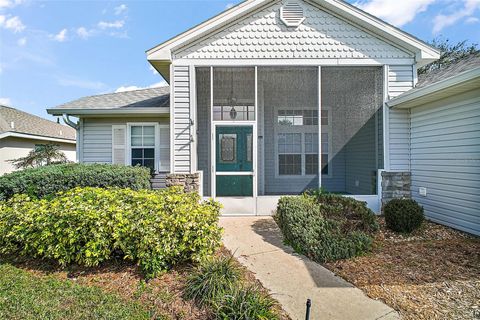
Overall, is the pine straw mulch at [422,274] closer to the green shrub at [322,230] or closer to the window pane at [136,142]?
the green shrub at [322,230]

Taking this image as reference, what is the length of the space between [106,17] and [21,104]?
47.2 feet

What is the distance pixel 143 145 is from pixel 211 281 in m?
6.43

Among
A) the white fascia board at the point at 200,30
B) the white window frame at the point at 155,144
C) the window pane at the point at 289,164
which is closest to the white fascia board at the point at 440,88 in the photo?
the window pane at the point at 289,164

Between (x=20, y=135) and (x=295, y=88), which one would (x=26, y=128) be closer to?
(x=20, y=135)

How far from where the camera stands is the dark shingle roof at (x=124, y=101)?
829cm

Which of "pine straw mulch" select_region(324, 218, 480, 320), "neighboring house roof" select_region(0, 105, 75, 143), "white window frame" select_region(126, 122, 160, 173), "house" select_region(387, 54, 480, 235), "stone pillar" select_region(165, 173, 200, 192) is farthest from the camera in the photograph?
"neighboring house roof" select_region(0, 105, 75, 143)

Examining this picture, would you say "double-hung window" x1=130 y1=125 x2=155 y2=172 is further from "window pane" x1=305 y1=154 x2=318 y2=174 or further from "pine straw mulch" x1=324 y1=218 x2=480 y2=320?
"pine straw mulch" x1=324 y1=218 x2=480 y2=320

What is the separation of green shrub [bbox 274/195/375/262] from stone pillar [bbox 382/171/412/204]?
196 centimetres

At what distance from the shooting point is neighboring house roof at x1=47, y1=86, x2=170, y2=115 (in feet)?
26.0

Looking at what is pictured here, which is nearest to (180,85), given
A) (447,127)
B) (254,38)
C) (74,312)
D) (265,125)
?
(254,38)

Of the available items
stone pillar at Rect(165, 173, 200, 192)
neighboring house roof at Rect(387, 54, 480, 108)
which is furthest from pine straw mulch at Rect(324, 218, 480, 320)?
stone pillar at Rect(165, 173, 200, 192)

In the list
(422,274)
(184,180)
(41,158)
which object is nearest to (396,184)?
(422,274)

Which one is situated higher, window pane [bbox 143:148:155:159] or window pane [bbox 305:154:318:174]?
window pane [bbox 143:148:155:159]

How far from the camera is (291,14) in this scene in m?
6.93
